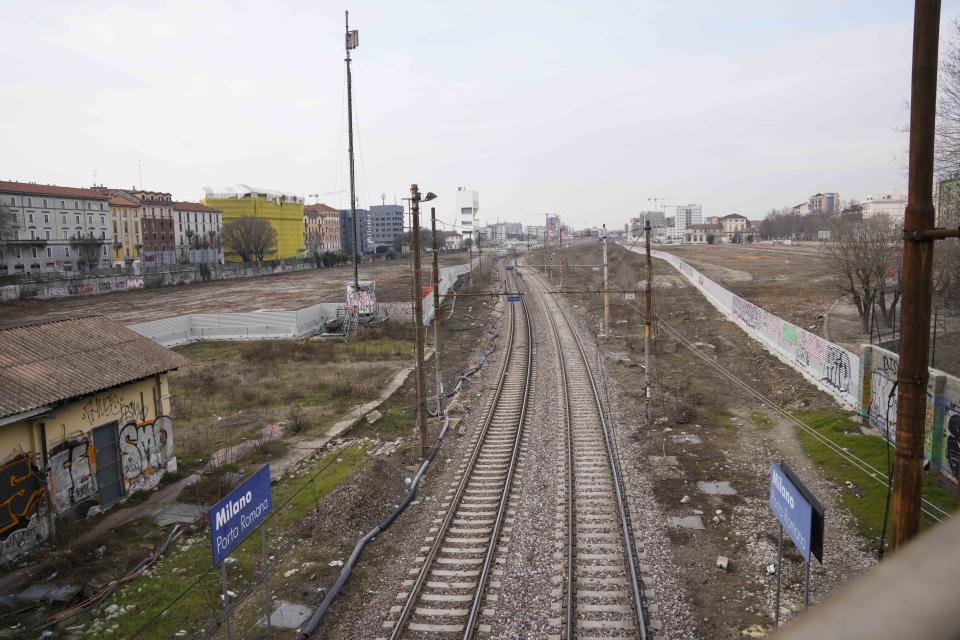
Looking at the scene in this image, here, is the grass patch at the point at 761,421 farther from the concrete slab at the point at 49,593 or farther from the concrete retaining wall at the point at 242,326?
the concrete retaining wall at the point at 242,326

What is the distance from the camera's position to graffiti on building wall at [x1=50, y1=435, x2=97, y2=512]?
15.5m

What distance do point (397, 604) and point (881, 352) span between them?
16.9 meters

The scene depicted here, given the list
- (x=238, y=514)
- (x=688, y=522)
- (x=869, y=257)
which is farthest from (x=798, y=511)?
(x=869, y=257)

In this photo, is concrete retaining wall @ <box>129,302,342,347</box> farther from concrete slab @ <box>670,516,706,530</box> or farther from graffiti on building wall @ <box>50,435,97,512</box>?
concrete slab @ <box>670,516,706,530</box>

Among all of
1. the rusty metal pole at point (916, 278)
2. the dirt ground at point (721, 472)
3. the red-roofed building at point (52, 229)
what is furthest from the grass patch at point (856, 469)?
the red-roofed building at point (52, 229)

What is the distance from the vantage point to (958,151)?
2331 centimetres

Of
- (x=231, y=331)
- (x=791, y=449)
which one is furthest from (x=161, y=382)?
(x=231, y=331)

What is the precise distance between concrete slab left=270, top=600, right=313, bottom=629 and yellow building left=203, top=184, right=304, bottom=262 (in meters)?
116

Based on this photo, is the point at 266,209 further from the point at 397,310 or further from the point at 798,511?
the point at 798,511

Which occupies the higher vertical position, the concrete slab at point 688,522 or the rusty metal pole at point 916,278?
the rusty metal pole at point 916,278

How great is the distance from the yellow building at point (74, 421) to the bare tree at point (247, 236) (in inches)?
3656

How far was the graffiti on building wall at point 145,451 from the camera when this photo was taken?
1778 cm

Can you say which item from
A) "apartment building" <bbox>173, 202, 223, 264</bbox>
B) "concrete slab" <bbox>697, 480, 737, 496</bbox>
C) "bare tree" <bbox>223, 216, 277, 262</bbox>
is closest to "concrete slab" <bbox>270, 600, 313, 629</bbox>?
"concrete slab" <bbox>697, 480, 737, 496</bbox>

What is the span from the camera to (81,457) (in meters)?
16.2
